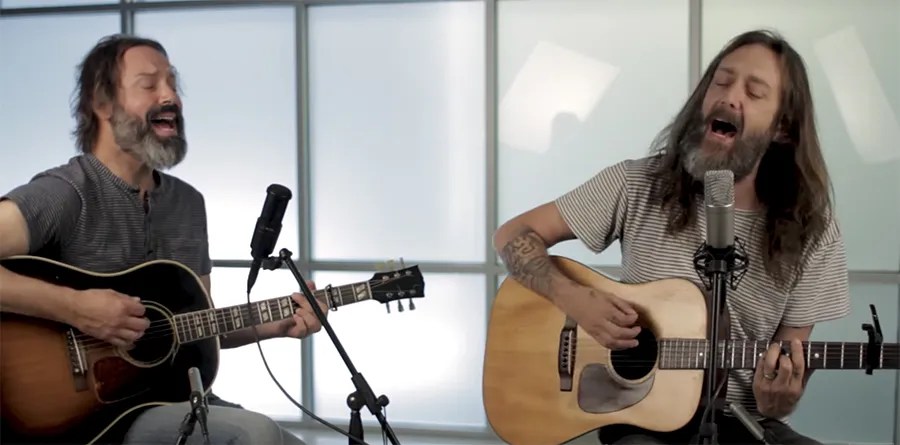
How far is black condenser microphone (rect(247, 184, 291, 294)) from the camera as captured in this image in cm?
186

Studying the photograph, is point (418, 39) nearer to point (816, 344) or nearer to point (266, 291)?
point (266, 291)

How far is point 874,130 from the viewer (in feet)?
10.3

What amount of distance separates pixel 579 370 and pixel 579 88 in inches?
54.9

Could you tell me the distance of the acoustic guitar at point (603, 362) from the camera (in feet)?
7.15

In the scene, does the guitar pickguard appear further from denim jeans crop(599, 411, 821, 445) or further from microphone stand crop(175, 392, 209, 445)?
microphone stand crop(175, 392, 209, 445)

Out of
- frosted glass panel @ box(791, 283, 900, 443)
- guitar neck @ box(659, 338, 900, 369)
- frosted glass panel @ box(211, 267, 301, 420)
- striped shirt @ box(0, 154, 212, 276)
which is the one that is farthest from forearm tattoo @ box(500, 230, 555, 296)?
frosted glass panel @ box(791, 283, 900, 443)

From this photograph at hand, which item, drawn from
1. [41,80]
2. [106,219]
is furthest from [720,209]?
[41,80]

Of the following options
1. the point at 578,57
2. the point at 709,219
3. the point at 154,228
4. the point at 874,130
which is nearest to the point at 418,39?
the point at 578,57

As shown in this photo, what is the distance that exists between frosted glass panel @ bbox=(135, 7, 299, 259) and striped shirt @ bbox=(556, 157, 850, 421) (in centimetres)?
145

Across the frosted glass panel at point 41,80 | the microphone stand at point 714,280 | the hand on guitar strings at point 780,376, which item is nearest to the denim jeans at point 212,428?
the microphone stand at point 714,280

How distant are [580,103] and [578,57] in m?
0.18

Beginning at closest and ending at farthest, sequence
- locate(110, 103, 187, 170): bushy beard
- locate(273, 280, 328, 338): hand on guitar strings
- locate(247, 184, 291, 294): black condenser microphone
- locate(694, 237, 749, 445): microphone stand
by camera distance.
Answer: locate(694, 237, 749, 445): microphone stand < locate(247, 184, 291, 294): black condenser microphone < locate(273, 280, 328, 338): hand on guitar strings < locate(110, 103, 187, 170): bushy beard

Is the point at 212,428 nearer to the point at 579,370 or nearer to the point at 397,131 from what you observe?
the point at 579,370

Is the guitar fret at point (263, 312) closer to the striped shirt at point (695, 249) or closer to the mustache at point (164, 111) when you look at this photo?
the mustache at point (164, 111)
